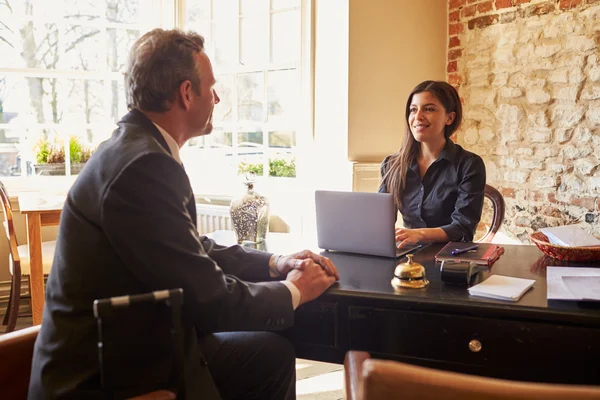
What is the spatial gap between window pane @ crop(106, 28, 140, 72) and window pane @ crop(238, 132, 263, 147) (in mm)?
1175

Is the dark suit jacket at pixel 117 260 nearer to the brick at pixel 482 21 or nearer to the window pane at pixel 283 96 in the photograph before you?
the window pane at pixel 283 96

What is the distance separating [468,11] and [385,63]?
77 centimetres

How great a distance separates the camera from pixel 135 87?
5.21 feet

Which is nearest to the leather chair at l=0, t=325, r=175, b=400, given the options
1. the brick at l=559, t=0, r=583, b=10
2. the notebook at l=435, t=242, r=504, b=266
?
the notebook at l=435, t=242, r=504, b=266

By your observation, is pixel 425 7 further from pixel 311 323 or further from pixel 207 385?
pixel 207 385

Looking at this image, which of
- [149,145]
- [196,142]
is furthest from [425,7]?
[149,145]

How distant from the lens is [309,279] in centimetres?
162

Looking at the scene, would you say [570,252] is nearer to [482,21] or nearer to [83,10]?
[482,21]

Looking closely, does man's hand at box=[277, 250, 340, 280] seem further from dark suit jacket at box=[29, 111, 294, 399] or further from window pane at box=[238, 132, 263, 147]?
window pane at box=[238, 132, 263, 147]

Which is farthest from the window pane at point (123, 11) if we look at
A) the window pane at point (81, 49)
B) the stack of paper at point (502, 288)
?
the stack of paper at point (502, 288)

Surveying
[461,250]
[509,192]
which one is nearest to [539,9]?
[509,192]

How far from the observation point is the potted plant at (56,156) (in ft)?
15.2

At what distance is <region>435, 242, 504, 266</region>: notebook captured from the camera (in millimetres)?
1871

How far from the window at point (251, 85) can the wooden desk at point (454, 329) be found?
3024 millimetres
